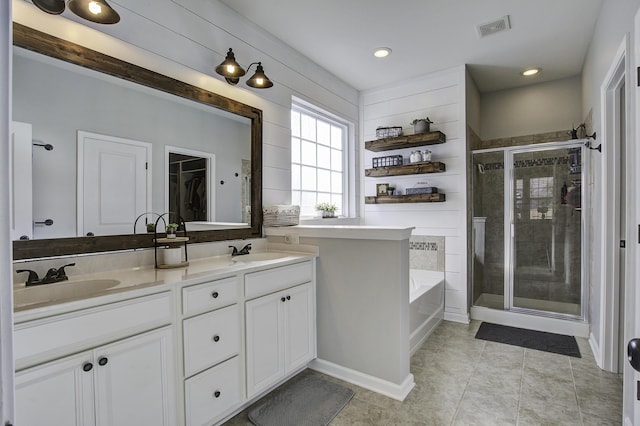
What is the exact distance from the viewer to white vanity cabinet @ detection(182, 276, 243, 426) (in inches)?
64.2

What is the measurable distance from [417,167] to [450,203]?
1.77 ft

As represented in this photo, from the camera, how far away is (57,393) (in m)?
1.21

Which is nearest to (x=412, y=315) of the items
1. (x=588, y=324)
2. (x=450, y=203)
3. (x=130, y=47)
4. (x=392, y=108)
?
(x=450, y=203)

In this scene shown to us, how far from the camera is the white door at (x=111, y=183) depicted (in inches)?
68.9

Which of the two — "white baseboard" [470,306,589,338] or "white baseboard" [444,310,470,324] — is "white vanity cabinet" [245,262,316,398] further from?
"white baseboard" [470,306,589,338]

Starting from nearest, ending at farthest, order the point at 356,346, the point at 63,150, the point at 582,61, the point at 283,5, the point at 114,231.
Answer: the point at 63,150 < the point at 114,231 < the point at 356,346 < the point at 283,5 < the point at 582,61

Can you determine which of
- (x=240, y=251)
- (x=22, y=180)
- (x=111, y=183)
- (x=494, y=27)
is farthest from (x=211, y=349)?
(x=494, y=27)

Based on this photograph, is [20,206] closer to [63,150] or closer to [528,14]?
[63,150]

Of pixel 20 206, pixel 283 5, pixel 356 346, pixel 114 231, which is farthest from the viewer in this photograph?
pixel 283 5

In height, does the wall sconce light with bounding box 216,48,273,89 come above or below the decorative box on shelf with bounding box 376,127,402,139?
above

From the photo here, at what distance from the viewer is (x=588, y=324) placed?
10.0 feet

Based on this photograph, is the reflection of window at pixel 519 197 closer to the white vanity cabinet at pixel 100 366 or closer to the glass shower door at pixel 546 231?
the glass shower door at pixel 546 231

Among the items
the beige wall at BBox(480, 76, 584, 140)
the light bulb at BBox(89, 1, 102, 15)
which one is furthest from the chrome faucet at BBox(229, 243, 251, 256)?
the beige wall at BBox(480, 76, 584, 140)

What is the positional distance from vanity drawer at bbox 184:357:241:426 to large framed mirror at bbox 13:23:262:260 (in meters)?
0.86
